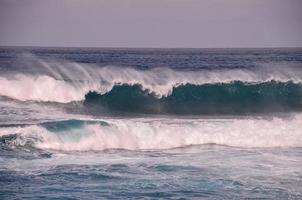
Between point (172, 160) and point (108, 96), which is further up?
point (108, 96)

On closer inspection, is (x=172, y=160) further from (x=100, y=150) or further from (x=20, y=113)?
(x=20, y=113)

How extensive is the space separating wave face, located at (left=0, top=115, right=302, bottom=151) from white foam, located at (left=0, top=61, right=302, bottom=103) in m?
5.74

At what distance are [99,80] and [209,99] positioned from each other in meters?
4.80

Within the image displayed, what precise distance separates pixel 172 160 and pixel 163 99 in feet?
30.2

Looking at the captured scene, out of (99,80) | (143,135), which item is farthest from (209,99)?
(143,135)

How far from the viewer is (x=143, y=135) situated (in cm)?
1314

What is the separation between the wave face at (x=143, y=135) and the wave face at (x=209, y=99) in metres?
4.80

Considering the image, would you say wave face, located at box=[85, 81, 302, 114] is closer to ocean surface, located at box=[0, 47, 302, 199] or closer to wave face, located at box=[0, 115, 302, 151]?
ocean surface, located at box=[0, 47, 302, 199]

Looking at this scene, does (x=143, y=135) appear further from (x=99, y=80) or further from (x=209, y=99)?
(x=99, y=80)

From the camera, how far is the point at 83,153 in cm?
1166

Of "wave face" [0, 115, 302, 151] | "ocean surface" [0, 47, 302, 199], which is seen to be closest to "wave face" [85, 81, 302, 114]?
"ocean surface" [0, 47, 302, 199]

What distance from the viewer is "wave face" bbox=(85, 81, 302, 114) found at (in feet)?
62.7

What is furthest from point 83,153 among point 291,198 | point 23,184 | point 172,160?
point 291,198

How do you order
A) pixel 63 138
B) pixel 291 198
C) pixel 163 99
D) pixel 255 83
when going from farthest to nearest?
pixel 255 83 < pixel 163 99 < pixel 63 138 < pixel 291 198
